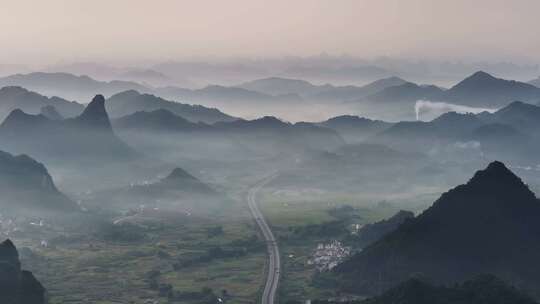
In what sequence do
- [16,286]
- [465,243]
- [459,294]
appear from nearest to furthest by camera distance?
[459,294] → [16,286] → [465,243]

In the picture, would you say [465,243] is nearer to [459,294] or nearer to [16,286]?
[459,294]

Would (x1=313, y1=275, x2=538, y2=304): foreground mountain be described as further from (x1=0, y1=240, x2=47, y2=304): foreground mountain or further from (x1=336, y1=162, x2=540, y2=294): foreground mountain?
(x1=0, y1=240, x2=47, y2=304): foreground mountain

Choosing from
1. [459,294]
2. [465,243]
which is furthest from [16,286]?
[465,243]

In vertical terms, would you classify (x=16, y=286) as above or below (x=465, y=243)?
below

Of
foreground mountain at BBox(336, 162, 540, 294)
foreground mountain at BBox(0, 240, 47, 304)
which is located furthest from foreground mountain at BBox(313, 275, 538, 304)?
foreground mountain at BBox(0, 240, 47, 304)

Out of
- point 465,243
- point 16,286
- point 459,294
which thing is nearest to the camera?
point 459,294

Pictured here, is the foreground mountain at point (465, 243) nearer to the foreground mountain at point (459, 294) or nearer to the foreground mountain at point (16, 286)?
the foreground mountain at point (459, 294)

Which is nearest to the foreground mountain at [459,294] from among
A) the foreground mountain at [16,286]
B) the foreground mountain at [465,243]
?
the foreground mountain at [465,243]

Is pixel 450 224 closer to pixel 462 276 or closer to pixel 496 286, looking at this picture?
pixel 462 276
